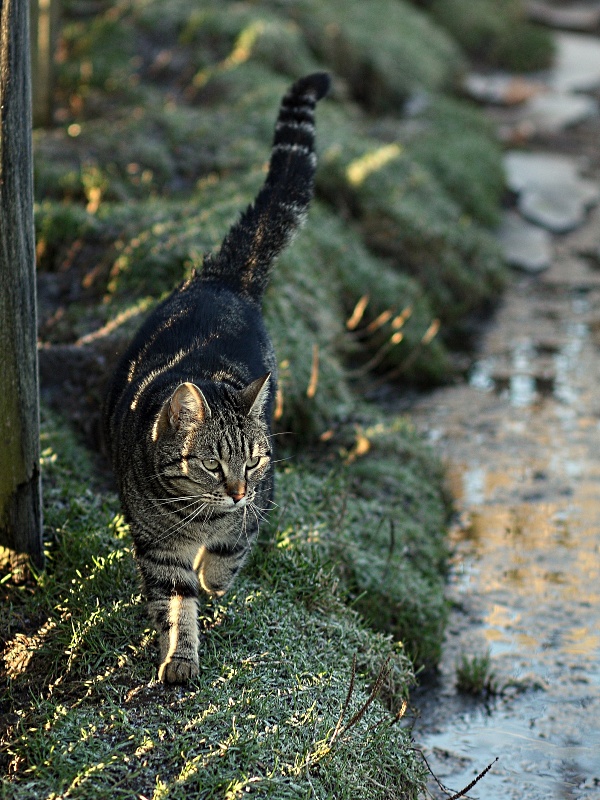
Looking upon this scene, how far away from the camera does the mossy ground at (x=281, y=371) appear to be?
124 inches

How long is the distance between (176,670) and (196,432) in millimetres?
A: 759

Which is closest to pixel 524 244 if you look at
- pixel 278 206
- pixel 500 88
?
pixel 500 88

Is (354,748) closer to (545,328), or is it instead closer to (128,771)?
(128,771)

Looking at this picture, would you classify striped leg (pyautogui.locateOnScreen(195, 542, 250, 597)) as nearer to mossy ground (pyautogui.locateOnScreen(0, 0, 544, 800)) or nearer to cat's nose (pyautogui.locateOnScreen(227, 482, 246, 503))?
mossy ground (pyautogui.locateOnScreen(0, 0, 544, 800))

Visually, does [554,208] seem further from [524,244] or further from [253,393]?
[253,393]

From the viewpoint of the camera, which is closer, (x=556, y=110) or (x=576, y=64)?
(x=556, y=110)

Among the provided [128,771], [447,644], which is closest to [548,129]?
[447,644]

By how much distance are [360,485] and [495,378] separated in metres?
2.37

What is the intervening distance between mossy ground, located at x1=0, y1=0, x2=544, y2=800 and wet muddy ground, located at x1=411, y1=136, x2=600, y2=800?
22 cm

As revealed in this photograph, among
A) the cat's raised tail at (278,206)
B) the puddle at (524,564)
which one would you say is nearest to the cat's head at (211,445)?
the cat's raised tail at (278,206)

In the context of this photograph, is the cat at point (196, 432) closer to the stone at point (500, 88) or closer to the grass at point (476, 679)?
the grass at point (476, 679)

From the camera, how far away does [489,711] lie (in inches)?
160

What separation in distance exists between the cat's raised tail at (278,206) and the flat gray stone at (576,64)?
36.8ft

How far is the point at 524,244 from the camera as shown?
951 cm
